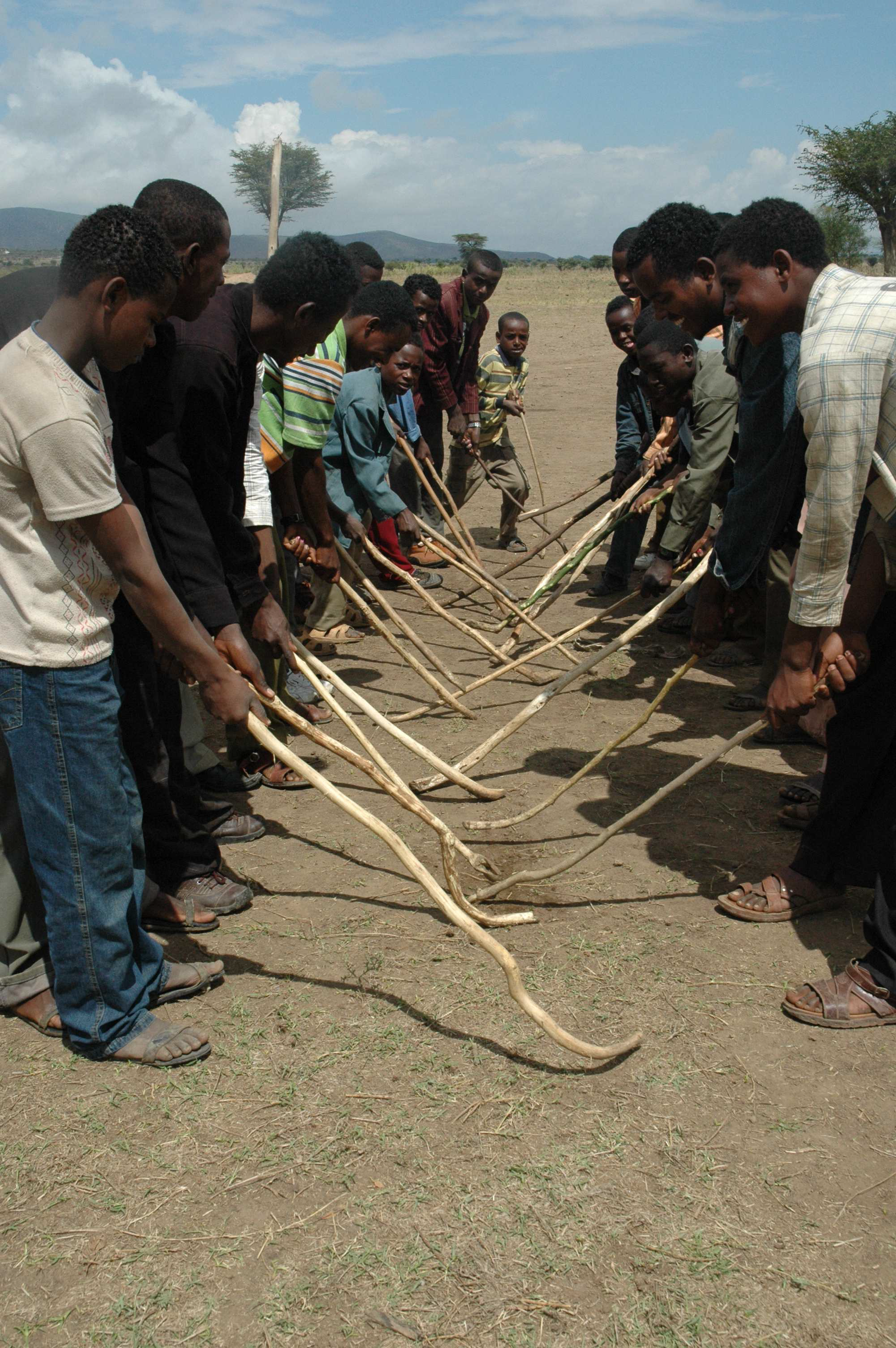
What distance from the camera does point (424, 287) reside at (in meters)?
7.77

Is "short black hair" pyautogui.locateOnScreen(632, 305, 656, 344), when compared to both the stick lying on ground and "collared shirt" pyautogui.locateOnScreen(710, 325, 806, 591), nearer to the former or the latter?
the stick lying on ground

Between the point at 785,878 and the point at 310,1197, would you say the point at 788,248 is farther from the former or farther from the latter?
the point at 310,1197

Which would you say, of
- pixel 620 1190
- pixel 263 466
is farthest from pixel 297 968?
pixel 263 466

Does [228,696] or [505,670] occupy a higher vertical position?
[228,696]

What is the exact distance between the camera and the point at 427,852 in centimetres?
378

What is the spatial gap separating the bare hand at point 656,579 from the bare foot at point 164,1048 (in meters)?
2.92

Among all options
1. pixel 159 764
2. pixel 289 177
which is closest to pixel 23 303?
pixel 159 764

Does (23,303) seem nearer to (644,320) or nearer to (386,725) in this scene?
(386,725)

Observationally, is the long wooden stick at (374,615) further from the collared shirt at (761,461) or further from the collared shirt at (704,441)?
the collared shirt at (761,461)

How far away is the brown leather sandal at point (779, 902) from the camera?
328 centimetres

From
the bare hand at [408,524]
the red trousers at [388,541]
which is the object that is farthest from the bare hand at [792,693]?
the red trousers at [388,541]

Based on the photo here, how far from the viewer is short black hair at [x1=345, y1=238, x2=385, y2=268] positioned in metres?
7.40

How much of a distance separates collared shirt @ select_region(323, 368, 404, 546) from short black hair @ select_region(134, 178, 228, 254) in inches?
101

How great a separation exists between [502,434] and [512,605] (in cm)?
303
